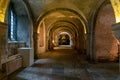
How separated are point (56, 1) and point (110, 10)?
345 cm

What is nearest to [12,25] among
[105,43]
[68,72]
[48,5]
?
[48,5]

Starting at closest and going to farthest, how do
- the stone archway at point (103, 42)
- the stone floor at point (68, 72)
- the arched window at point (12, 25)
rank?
the stone floor at point (68, 72) → the stone archway at point (103, 42) → the arched window at point (12, 25)

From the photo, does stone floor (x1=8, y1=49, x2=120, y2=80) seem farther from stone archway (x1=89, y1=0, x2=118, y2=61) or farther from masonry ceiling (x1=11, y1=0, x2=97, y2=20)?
masonry ceiling (x1=11, y1=0, x2=97, y2=20)

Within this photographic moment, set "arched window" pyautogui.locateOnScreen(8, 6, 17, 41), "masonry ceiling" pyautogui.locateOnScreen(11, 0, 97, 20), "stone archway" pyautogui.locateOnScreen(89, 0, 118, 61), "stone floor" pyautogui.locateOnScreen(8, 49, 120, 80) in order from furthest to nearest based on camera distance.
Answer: "arched window" pyautogui.locateOnScreen(8, 6, 17, 41) < "stone archway" pyautogui.locateOnScreen(89, 0, 118, 61) < "masonry ceiling" pyautogui.locateOnScreen(11, 0, 97, 20) < "stone floor" pyautogui.locateOnScreen(8, 49, 120, 80)

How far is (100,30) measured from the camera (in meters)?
11.8

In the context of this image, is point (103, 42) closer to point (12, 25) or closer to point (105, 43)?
point (105, 43)

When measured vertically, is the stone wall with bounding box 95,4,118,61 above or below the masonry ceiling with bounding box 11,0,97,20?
below

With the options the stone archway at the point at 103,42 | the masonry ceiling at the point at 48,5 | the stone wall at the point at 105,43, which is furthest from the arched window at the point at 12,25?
the stone wall at the point at 105,43

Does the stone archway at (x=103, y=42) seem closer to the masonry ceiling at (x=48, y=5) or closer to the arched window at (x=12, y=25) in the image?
the masonry ceiling at (x=48, y=5)

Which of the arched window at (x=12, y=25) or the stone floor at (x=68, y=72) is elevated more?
the arched window at (x=12, y=25)

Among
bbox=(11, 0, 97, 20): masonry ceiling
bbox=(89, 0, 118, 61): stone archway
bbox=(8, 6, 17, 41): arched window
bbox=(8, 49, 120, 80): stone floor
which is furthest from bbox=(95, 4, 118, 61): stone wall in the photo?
bbox=(8, 6, 17, 41): arched window

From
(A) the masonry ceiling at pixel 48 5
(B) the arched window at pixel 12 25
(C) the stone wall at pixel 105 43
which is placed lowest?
(C) the stone wall at pixel 105 43

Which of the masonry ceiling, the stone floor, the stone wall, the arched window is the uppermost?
the masonry ceiling

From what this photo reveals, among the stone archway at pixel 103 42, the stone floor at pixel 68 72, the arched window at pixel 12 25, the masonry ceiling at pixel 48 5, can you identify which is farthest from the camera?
the arched window at pixel 12 25
